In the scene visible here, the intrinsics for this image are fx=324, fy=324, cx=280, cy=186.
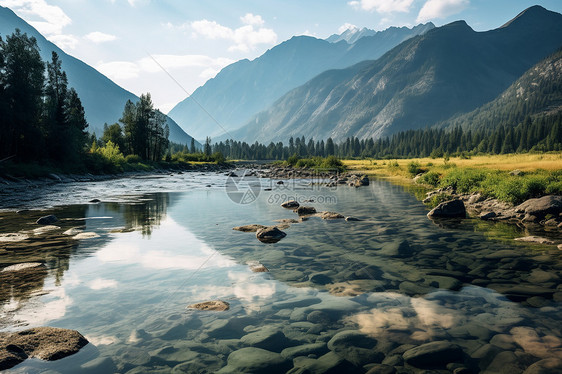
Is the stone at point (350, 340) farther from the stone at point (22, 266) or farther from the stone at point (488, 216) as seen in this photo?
the stone at point (488, 216)

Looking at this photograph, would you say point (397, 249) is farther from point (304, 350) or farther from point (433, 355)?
point (304, 350)

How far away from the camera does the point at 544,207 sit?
622 inches

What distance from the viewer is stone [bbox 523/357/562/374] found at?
4766 mm

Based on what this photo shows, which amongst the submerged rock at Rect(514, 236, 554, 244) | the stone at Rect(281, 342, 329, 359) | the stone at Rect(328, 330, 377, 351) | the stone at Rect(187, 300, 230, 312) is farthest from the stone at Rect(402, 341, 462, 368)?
the submerged rock at Rect(514, 236, 554, 244)

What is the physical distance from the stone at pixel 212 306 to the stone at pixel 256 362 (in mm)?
1701

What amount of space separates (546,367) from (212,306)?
5.96 m

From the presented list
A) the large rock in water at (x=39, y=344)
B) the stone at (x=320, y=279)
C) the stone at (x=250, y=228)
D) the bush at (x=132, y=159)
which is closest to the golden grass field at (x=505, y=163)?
the stone at (x=250, y=228)

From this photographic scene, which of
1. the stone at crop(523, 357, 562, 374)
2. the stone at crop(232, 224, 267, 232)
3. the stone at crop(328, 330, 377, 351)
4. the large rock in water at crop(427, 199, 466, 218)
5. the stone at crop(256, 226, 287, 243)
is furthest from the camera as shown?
the large rock in water at crop(427, 199, 466, 218)

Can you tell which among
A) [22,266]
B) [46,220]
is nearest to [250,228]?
[22,266]

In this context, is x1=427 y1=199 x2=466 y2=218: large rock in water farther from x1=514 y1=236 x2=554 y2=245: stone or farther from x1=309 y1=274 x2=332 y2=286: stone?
x1=309 y1=274 x2=332 y2=286: stone

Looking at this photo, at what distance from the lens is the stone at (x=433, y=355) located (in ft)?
16.8

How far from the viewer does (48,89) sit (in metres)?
60.4

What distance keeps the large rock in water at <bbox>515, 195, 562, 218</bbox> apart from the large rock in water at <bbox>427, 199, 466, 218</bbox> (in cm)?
282

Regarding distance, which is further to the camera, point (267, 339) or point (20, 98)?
point (20, 98)
